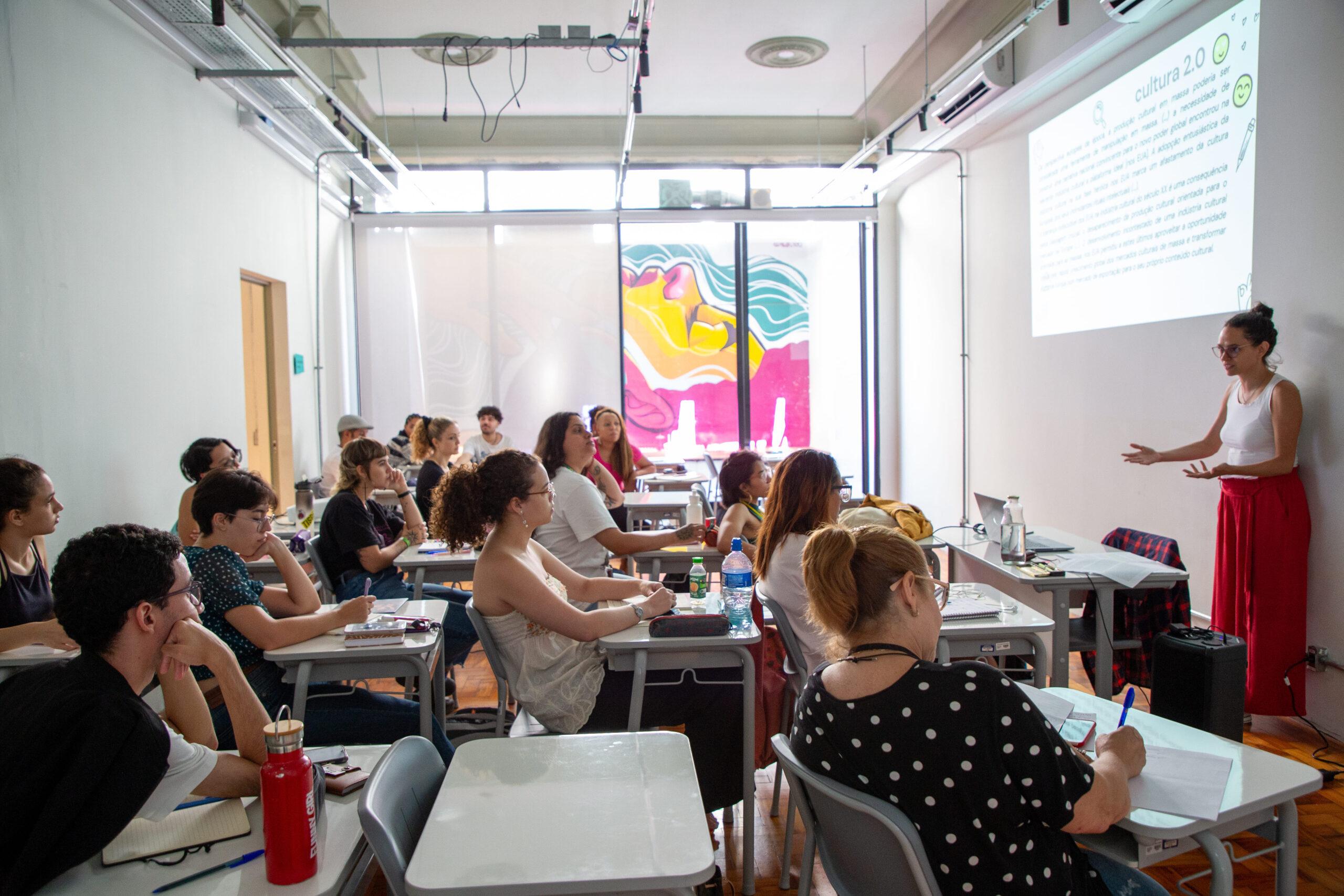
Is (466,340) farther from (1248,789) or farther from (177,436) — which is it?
(1248,789)

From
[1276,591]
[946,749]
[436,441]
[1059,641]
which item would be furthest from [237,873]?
[436,441]

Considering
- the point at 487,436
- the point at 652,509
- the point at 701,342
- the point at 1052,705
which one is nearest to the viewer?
the point at 1052,705

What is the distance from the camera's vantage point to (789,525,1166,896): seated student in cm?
133

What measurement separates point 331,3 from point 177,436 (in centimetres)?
333

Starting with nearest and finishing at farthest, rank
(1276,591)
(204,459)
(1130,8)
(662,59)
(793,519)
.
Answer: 1. (793,519)
2. (1276,591)
3. (1130,8)
4. (204,459)
5. (662,59)

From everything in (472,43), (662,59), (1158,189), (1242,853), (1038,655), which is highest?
(662,59)

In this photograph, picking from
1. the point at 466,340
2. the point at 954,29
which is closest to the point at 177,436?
the point at 466,340

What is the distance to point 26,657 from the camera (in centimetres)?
240

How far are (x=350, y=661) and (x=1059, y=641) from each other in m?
2.37

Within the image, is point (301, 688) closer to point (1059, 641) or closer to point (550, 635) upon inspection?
point (550, 635)

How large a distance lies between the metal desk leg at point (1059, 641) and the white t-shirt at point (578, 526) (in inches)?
70.3

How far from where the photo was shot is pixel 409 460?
23.5ft

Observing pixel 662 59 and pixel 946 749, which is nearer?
pixel 946 749

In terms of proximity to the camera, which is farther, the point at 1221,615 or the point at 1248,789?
the point at 1221,615
